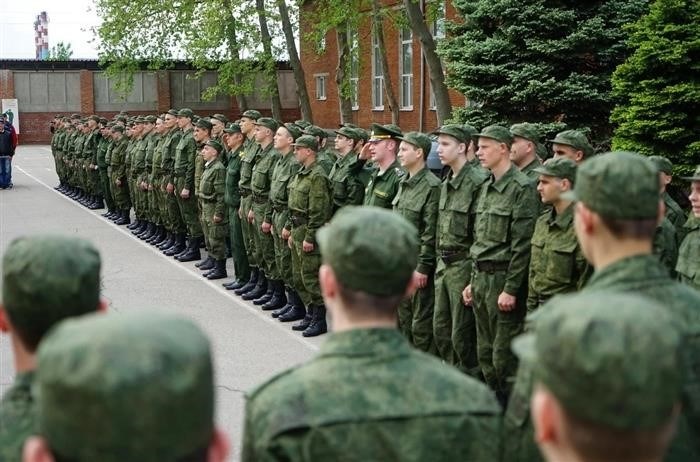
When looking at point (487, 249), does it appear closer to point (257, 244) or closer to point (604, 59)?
point (257, 244)

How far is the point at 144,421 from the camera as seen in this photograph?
170 centimetres

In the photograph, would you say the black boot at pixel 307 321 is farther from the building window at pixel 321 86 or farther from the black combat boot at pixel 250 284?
the building window at pixel 321 86

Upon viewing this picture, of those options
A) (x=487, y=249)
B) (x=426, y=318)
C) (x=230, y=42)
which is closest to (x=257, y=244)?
(x=426, y=318)

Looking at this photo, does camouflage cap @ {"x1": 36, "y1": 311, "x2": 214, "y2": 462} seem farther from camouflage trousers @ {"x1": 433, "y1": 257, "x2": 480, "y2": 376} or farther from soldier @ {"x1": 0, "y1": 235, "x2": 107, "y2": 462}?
camouflage trousers @ {"x1": 433, "y1": 257, "x2": 480, "y2": 376}

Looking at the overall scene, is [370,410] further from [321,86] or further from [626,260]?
[321,86]

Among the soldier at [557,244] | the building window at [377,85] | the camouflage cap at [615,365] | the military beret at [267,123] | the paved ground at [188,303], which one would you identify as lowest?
the paved ground at [188,303]

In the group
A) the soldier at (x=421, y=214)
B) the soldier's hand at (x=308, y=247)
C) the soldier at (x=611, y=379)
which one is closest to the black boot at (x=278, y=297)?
A: the soldier's hand at (x=308, y=247)

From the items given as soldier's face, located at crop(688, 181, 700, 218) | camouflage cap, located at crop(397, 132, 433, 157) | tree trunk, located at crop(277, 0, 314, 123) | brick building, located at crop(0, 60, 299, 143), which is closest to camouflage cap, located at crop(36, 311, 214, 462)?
soldier's face, located at crop(688, 181, 700, 218)

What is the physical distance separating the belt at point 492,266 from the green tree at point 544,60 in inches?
275

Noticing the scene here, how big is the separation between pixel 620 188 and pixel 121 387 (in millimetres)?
2184

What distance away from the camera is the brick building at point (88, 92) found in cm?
4794

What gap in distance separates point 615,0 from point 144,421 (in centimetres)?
1396

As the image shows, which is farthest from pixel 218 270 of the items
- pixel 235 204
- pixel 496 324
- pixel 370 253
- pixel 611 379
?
pixel 611 379

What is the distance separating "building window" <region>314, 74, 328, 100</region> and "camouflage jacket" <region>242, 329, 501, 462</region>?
131ft
